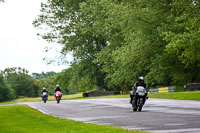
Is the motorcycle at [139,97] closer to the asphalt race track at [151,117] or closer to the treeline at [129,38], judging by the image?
the asphalt race track at [151,117]

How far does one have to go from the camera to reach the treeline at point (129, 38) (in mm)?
40781

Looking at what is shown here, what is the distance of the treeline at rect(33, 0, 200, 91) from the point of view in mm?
40781

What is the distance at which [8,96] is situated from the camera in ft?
546

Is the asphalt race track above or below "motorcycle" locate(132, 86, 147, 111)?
below

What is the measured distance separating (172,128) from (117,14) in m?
36.9

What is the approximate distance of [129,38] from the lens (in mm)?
48250

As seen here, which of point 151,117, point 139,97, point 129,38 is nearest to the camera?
point 151,117

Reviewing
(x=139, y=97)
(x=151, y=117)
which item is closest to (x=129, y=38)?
(x=139, y=97)

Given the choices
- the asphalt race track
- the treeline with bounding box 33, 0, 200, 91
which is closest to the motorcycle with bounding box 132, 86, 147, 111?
the asphalt race track

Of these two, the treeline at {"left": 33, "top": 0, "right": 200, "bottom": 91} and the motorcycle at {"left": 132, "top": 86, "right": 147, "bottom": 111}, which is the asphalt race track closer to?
the motorcycle at {"left": 132, "top": 86, "right": 147, "bottom": 111}

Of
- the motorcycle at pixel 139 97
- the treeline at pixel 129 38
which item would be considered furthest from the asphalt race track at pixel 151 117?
the treeline at pixel 129 38

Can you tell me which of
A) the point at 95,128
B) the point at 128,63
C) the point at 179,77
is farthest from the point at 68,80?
the point at 95,128

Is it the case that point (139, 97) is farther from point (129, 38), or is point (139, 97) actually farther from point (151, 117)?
point (129, 38)

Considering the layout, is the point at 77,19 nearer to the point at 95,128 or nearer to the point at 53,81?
the point at 53,81
